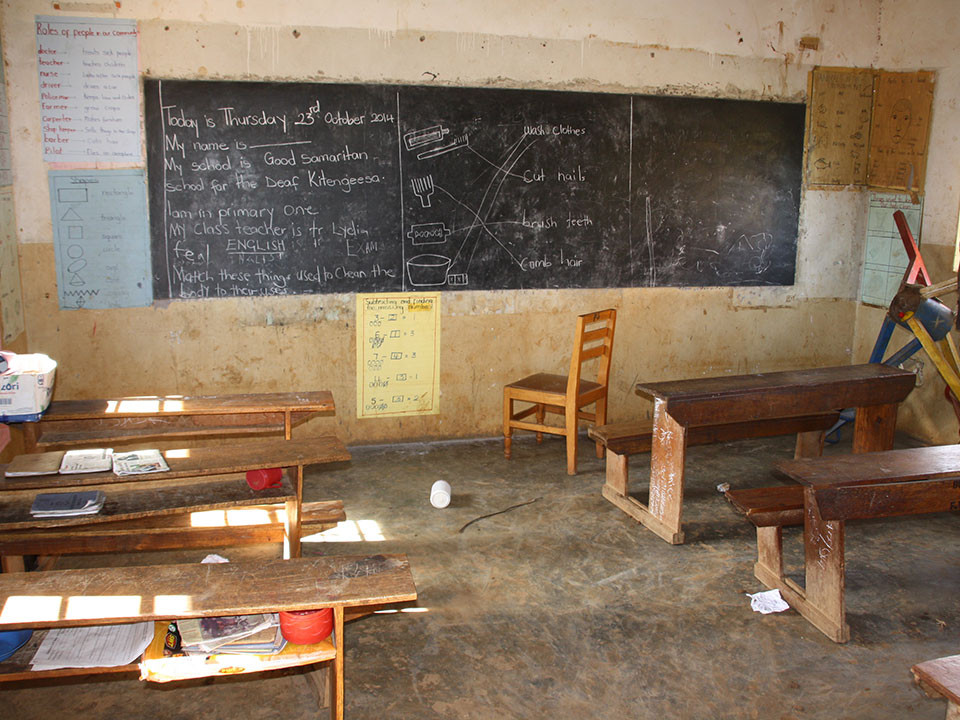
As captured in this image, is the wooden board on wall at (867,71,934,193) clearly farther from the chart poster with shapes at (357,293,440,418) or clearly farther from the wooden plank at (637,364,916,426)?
the chart poster with shapes at (357,293,440,418)

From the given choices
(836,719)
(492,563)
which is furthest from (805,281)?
(836,719)

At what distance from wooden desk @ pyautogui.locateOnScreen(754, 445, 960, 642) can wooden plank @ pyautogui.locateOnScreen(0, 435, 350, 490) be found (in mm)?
1981

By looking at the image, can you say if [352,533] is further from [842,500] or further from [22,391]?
[842,500]

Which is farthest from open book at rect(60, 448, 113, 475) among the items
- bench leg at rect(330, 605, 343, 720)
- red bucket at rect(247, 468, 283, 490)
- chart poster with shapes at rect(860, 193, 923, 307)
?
chart poster with shapes at rect(860, 193, 923, 307)

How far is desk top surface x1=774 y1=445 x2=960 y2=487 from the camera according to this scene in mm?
3479

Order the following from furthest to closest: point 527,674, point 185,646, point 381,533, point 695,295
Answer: point 695,295 < point 381,533 < point 527,674 < point 185,646

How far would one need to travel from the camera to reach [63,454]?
367 centimetres

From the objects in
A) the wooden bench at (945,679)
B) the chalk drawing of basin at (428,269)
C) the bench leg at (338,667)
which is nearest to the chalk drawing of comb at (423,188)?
the chalk drawing of basin at (428,269)

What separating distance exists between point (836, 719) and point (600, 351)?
9.36ft

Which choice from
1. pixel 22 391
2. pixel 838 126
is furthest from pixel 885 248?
pixel 22 391

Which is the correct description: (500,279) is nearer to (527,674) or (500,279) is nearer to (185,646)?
(527,674)

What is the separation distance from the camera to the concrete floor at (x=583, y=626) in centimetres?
309

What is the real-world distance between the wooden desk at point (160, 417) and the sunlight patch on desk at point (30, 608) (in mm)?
1675

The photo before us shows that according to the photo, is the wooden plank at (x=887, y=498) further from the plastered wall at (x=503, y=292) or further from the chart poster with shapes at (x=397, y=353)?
the chart poster with shapes at (x=397, y=353)
